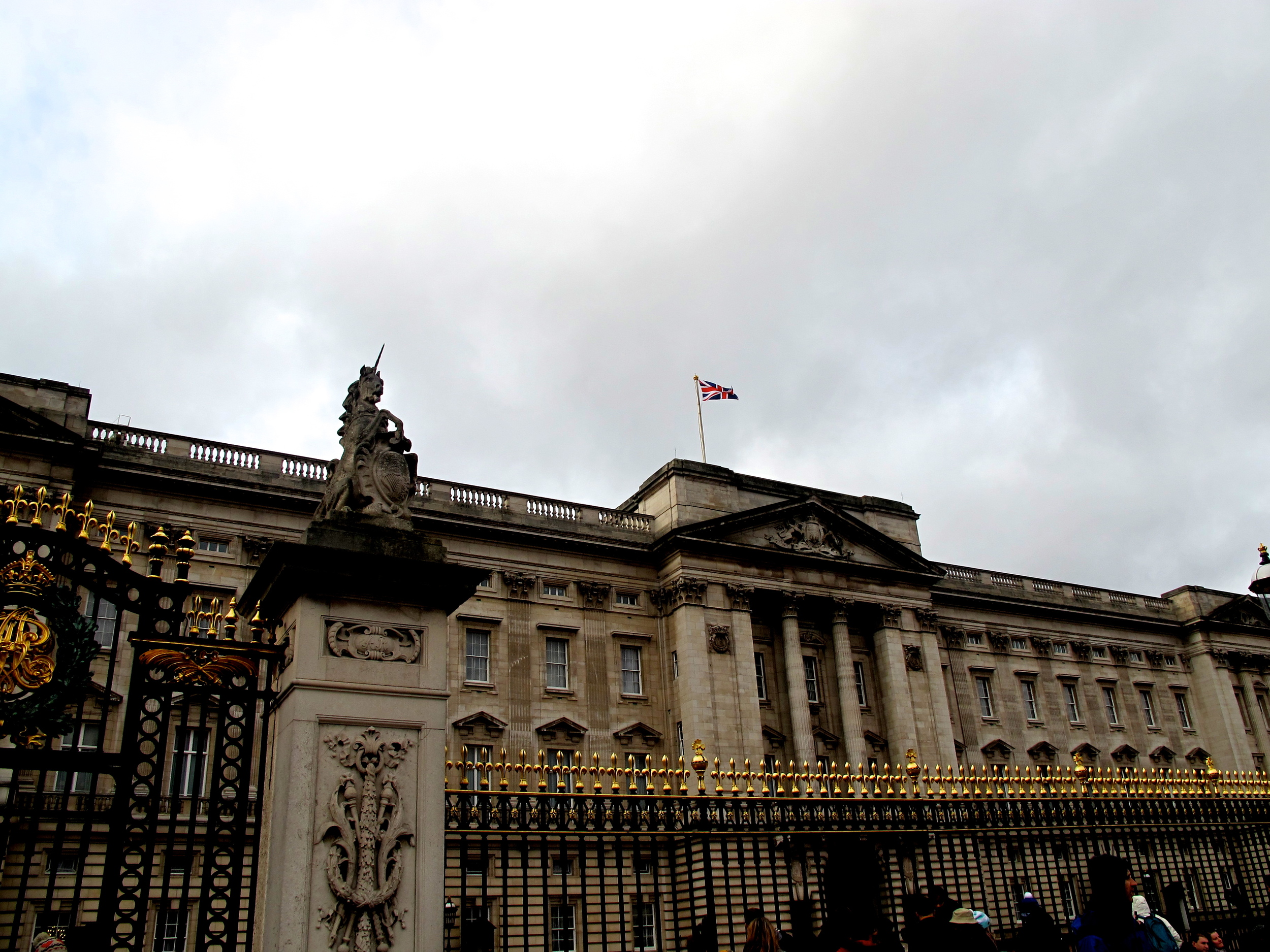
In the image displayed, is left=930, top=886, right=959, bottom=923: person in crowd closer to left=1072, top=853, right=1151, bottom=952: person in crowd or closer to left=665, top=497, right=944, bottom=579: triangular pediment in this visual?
left=1072, top=853, right=1151, bottom=952: person in crowd

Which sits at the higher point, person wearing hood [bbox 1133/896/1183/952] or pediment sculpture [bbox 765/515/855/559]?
pediment sculpture [bbox 765/515/855/559]

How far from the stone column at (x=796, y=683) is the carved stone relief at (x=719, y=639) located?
292 cm

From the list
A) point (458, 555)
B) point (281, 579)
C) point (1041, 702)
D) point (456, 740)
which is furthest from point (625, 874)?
point (1041, 702)

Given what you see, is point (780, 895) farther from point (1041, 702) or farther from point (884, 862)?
point (1041, 702)

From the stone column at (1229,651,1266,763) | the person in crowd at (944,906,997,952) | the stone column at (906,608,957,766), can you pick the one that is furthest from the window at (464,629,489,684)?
the stone column at (1229,651,1266,763)

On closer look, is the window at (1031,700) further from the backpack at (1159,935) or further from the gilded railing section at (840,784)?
the backpack at (1159,935)

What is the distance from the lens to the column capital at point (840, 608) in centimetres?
3959

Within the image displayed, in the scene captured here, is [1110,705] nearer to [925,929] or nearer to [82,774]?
[82,774]

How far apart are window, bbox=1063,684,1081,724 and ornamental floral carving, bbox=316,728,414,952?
46.1 meters

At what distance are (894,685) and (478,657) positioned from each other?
16191mm

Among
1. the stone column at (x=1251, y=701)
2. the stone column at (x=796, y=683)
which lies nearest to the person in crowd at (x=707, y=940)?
the stone column at (x=796, y=683)

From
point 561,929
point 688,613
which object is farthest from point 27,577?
point 688,613

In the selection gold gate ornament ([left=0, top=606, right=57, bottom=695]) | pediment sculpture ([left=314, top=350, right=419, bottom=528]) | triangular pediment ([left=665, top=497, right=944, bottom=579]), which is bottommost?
gold gate ornament ([left=0, top=606, right=57, bottom=695])

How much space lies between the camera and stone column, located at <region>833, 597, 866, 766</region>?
37906 mm
